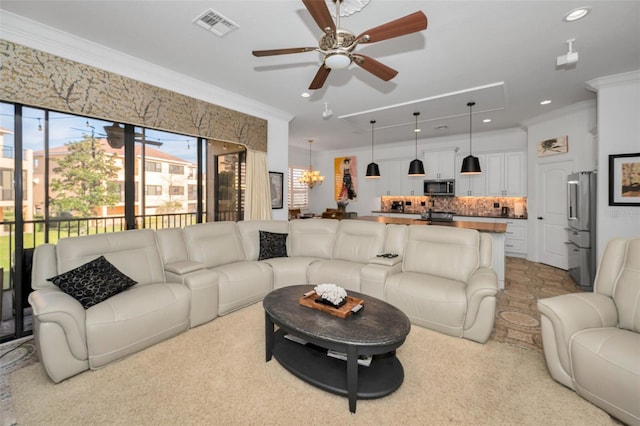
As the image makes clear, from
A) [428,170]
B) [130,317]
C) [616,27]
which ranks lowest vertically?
[130,317]

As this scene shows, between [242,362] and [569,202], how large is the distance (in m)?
5.66

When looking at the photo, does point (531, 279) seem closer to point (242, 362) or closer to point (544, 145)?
point (544, 145)

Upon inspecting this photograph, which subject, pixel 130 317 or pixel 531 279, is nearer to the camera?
pixel 130 317

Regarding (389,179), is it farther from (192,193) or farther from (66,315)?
(66,315)

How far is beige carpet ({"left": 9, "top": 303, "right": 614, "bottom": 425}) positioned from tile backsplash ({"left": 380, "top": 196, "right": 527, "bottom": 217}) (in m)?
5.14

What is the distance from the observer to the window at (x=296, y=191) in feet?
29.2

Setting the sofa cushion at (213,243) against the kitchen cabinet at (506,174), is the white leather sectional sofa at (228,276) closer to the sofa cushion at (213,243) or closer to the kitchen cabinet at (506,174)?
the sofa cushion at (213,243)

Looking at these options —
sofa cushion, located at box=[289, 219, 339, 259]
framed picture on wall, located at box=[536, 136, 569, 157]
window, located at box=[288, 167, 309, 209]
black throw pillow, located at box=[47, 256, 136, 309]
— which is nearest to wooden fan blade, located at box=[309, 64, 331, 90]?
sofa cushion, located at box=[289, 219, 339, 259]

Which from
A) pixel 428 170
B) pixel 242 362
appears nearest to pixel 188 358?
pixel 242 362

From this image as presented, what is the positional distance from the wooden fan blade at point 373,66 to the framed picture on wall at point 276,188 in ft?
10.6

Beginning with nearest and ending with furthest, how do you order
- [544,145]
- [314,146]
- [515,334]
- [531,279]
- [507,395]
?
[507,395], [515,334], [531,279], [544,145], [314,146]

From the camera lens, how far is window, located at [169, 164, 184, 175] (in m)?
4.57

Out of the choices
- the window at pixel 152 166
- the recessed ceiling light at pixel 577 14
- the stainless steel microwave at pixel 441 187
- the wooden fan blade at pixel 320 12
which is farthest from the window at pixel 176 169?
the stainless steel microwave at pixel 441 187

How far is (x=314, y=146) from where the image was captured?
866cm
